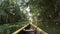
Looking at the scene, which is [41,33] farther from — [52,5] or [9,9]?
[9,9]

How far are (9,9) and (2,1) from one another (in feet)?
10.7

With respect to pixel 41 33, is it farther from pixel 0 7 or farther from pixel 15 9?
pixel 15 9

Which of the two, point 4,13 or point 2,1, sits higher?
point 2,1

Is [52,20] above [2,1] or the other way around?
the other way around

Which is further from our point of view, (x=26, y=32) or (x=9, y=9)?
(x=9, y=9)

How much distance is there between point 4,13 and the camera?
3009 centimetres

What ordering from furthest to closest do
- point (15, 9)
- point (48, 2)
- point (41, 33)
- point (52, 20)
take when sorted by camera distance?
1. point (15, 9)
2. point (52, 20)
3. point (48, 2)
4. point (41, 33)

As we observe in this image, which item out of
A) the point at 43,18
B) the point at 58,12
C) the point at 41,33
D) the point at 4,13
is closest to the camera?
the point at 41,33

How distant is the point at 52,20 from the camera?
2584 centimetres

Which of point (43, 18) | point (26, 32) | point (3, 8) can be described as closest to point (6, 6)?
point (3, 8)

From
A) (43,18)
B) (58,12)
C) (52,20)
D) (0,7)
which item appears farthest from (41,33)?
(0,7)

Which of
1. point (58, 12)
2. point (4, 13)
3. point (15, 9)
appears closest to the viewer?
point (58, 12)

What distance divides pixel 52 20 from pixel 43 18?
8.83 feet

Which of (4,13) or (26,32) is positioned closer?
(26,32)
